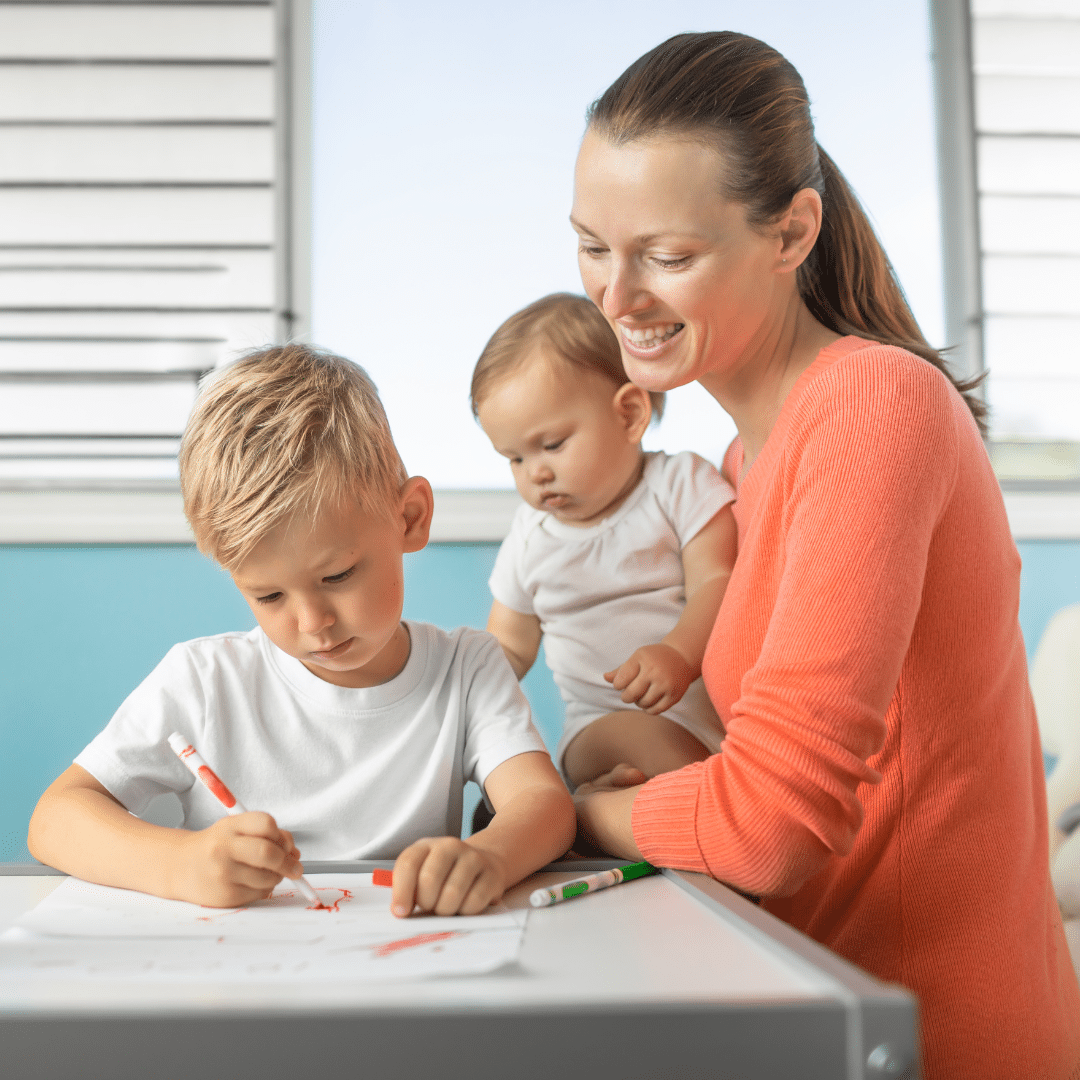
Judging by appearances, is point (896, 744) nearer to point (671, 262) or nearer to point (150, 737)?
point (671, 262)

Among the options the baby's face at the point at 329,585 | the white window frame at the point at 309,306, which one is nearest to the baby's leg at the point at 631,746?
the baby's face at the point at 329,585

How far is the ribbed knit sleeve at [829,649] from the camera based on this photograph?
688mm

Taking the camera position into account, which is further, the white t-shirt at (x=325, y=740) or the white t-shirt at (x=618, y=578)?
the white t-shirt at (x=618, y=578)

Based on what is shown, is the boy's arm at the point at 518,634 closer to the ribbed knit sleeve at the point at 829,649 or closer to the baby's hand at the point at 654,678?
the baby's hand at the point at 654,678

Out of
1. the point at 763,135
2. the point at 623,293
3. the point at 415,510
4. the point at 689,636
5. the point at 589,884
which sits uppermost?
the point at 763,135

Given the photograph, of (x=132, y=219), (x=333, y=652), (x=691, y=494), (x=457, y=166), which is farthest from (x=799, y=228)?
(x=132, y=219)

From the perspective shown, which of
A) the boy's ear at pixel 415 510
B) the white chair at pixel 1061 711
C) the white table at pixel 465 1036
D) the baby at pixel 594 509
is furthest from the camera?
the white chair at pixel 1061 711

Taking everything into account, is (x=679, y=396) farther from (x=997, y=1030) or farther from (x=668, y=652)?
(x=997, y=1030)

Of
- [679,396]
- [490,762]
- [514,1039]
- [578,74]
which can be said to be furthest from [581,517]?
[578,74]

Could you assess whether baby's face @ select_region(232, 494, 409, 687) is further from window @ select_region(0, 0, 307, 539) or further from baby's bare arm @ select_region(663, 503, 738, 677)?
window @ select_region(0, 0, 307, 539)

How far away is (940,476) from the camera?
0.75m

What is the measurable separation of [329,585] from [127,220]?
1.47 m

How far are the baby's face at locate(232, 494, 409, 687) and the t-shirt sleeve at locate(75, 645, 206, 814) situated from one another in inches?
4.6

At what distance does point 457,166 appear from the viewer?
6.61ft
